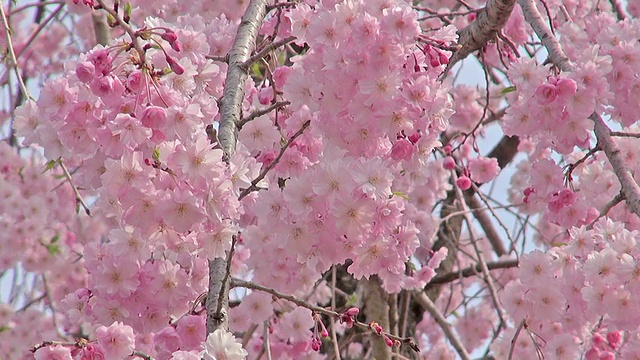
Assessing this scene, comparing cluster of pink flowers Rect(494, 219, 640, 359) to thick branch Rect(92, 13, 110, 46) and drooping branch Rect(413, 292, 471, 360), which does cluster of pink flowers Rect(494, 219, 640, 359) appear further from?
thick branch Rect(92, 13, 110, 46)

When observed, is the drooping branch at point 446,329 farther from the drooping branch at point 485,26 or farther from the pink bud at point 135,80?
the pink bud at point 135,80

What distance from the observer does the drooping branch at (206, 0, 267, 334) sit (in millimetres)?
1867

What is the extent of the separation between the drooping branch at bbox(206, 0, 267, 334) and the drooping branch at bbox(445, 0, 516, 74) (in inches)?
24.6

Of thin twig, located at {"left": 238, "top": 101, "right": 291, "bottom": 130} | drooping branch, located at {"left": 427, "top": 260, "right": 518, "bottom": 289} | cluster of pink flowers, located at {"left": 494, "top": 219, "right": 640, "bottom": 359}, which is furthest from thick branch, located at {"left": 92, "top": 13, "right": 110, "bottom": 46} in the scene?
cluster of pink flowers, located at {"left": 494, "top": 219, "right": 640, "bottom": 359}

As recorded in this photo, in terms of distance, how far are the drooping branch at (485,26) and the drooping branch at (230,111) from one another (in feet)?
2.05

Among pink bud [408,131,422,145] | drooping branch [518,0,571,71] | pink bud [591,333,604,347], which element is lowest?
pink bud [408,131,422,145]

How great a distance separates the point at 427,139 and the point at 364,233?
339 millimetres

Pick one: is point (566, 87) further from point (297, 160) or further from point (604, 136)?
point (297, 160)

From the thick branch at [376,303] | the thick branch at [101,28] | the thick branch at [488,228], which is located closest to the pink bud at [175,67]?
the thick branch at [376,303]

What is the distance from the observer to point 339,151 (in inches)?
84.0

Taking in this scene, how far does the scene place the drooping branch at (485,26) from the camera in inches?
105

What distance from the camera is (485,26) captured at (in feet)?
9.09

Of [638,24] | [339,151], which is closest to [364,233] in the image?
[339,151]

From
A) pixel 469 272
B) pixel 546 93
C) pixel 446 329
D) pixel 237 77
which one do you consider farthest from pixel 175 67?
pixel 469 272
